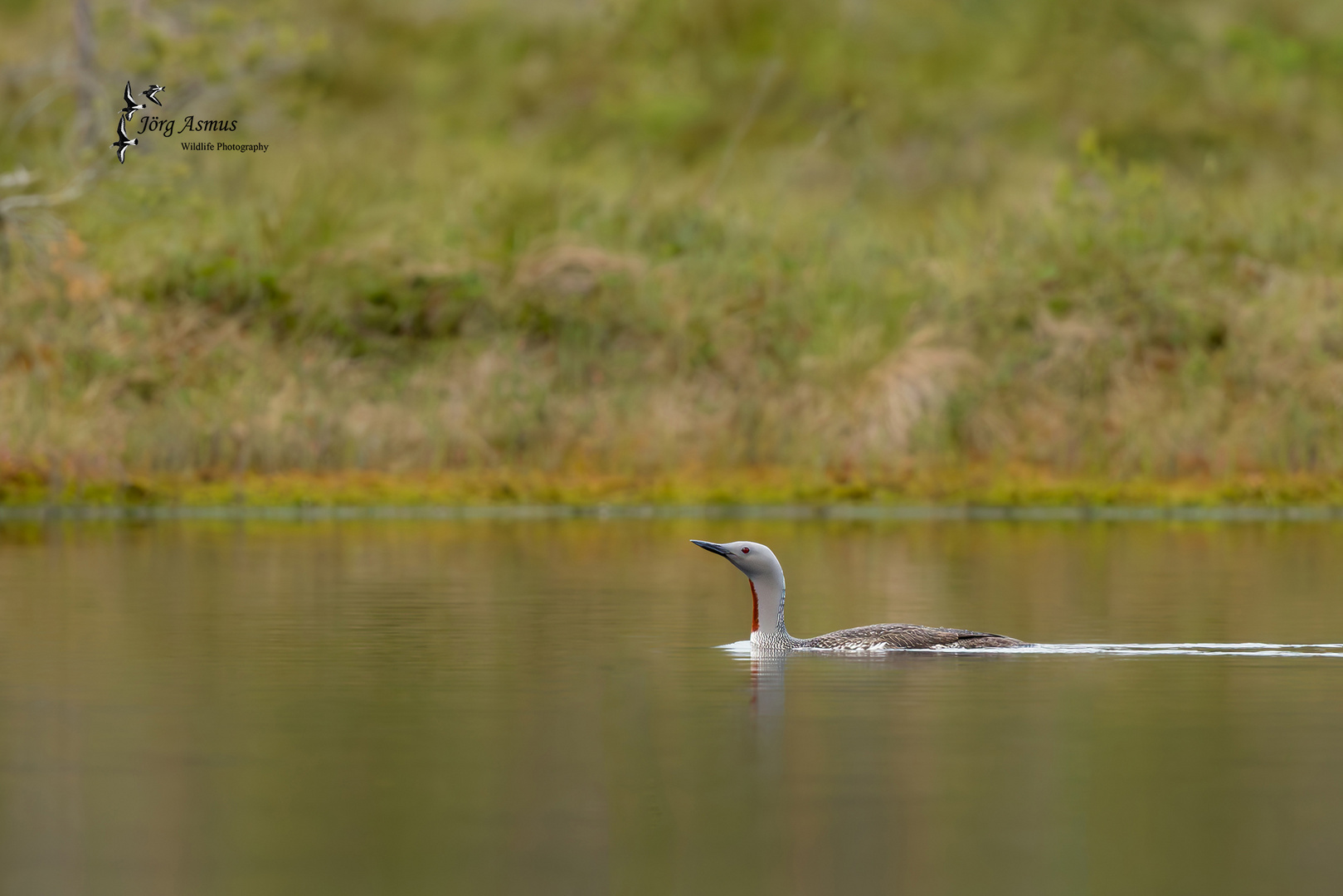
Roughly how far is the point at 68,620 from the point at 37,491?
1684 centimetres

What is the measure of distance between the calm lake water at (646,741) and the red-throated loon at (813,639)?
15cm

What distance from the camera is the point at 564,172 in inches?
1896

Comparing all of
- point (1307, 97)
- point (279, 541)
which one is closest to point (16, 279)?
point (279, 541)

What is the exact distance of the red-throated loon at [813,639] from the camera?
1458 centimetres

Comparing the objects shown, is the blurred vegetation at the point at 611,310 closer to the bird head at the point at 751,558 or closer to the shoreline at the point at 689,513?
the shoreline at the point at 689,513

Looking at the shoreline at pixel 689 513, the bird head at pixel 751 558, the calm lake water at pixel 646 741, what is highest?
the bird head at pixel 751 558

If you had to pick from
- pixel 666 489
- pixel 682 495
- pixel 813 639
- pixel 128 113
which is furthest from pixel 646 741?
pixel 128 113

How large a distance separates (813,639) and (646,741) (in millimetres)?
4216

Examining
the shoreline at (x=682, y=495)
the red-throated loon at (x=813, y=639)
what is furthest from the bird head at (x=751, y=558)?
the shoreline at (x=682, y=495)

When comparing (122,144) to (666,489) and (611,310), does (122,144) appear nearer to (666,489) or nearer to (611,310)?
(611,310)

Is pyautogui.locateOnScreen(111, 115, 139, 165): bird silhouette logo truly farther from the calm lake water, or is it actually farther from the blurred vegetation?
the calm lake water

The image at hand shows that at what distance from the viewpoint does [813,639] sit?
14836 mm

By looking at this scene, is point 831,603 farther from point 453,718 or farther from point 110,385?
point 110,385

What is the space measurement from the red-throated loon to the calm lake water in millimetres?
147
